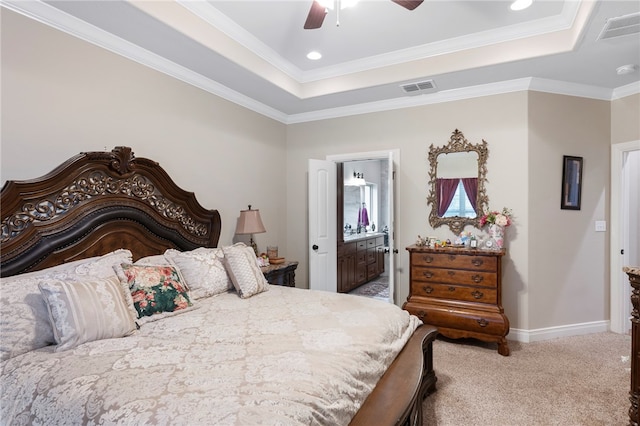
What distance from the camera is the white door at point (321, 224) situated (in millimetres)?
4328

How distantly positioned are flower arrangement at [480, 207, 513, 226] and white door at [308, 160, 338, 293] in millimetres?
1852

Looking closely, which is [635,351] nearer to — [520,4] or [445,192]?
[445,192]

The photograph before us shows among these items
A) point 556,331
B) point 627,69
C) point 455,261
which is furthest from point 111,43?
point 556,331

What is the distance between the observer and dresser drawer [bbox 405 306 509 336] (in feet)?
10.5

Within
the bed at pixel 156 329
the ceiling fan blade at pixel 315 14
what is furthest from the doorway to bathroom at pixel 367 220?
the bed at pixel 156 329

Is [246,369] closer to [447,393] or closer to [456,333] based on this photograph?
[447,393]

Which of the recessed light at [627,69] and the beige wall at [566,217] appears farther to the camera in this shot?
the beige wall at [566,217]

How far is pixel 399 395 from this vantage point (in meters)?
1.62

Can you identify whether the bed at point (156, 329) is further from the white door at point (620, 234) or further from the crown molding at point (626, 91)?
the crown molding at point (626, 91)

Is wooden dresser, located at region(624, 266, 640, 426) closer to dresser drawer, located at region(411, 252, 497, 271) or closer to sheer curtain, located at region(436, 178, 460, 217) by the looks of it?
dresser drawer, located at region(411, 252, 497, 271)

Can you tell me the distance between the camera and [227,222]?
12.6 feet

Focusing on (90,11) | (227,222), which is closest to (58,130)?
(90,11)

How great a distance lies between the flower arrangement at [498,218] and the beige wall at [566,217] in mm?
244

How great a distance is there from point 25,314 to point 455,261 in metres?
3.43
